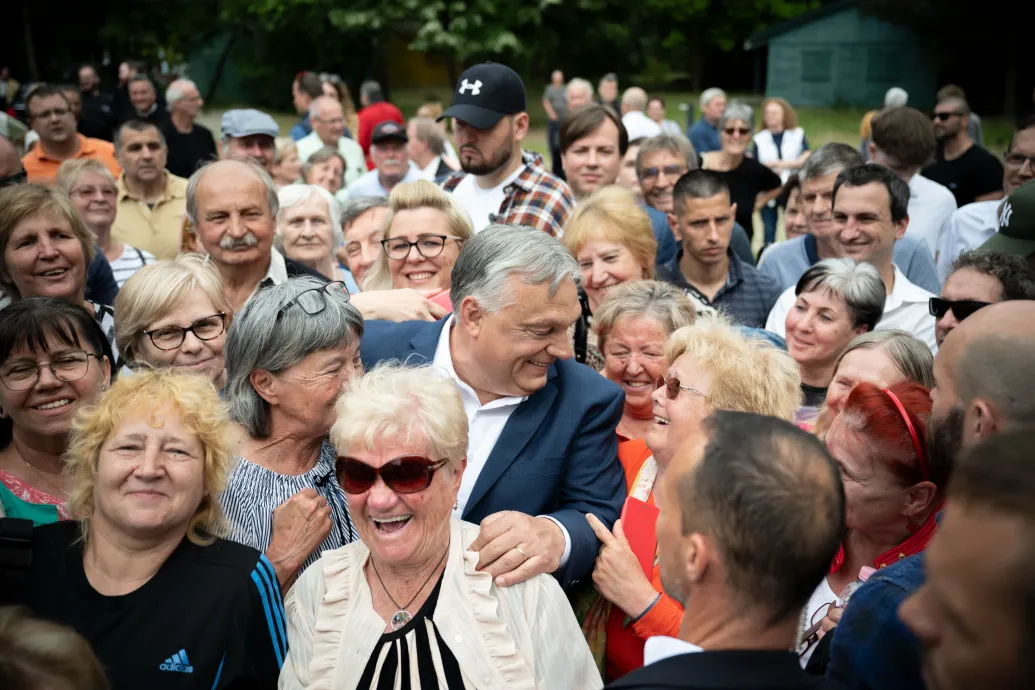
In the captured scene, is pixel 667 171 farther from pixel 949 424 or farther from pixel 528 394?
pixel 949 424

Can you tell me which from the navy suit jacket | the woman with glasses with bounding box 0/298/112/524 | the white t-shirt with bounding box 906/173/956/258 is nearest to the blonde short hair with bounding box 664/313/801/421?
the navy suit jacket

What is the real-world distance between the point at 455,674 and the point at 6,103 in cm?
2007

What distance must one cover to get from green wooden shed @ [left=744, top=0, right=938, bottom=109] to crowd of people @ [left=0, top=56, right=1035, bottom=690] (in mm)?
29803

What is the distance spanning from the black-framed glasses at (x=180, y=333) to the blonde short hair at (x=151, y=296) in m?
0.05

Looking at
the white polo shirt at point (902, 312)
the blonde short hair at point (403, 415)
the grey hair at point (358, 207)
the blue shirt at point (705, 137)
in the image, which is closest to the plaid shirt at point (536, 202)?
the grey hair at point (358, 207)

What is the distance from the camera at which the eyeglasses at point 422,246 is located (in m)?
4.86

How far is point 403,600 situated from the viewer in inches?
112

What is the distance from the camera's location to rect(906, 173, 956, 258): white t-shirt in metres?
6.99

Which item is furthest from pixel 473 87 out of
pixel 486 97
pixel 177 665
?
pixel 177 665

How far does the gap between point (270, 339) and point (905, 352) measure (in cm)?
229

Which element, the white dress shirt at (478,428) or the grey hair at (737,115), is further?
the grey hair at (737,115)

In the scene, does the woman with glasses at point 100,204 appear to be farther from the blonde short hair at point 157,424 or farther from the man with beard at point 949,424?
the man with beard at point 949,424

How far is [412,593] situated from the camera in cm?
286

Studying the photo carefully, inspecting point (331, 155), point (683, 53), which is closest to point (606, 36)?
point (683, 53)
